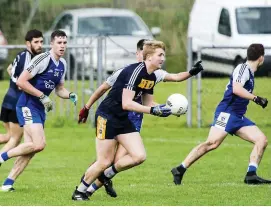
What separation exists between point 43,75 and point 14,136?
2.30 m

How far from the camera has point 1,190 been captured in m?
13.8

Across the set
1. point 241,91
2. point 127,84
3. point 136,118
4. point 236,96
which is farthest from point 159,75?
point 236,96

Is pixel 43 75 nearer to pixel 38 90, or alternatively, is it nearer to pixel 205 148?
pixel 38 90

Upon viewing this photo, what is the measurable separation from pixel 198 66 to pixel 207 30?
14403 millimetres

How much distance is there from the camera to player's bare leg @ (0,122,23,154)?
51.7 ft

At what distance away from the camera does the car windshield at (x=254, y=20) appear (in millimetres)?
26328

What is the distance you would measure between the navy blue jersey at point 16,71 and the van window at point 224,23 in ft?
35.9

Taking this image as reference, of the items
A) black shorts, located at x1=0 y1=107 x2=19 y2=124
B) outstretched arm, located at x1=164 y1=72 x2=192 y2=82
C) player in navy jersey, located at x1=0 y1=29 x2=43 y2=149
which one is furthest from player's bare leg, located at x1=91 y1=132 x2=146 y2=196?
black shorts, located at x1=0 y1=107 x2=19 y2=124

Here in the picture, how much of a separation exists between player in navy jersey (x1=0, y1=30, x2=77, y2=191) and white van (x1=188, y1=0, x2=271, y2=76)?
11.2m

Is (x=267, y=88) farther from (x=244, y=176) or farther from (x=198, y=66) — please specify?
Result: (x=198, y=66)

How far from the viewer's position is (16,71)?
51.4 feet

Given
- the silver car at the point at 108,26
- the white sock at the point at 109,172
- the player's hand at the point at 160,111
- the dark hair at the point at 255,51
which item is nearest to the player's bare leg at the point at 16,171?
the white sock at the point at 109,172

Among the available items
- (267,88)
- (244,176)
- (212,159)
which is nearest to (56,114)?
(267,88)

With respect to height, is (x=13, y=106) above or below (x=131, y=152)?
below
